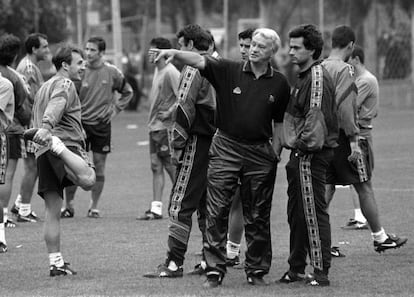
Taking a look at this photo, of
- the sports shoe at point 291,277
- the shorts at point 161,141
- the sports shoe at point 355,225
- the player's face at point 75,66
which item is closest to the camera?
the sports shoe at point 291,277

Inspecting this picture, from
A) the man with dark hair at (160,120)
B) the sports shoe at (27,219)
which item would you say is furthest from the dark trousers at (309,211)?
the sports shoe at (27,219)

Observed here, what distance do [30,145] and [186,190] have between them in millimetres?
4995

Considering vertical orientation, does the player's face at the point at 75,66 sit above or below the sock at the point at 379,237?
above

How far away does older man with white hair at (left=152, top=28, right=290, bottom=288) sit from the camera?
915cm

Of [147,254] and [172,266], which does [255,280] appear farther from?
[147,254]

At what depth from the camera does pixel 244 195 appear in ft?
30.6

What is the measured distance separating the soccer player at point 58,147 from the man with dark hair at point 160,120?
3778mm

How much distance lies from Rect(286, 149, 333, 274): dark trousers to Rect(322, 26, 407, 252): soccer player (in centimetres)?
92

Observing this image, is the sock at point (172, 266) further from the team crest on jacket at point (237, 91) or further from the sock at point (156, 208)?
the sock at point (156, 208)

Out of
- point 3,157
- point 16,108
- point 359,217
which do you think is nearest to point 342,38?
point 359,217

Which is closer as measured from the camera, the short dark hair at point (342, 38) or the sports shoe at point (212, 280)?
the sports shoe at point (212, 280)

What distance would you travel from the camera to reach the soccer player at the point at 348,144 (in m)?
10.2

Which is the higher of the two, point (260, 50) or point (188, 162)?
point (260, 50)

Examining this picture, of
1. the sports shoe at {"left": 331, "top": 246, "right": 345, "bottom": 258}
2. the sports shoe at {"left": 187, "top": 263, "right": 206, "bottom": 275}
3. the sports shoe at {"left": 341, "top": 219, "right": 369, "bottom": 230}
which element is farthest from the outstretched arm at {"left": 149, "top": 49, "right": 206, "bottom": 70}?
the sports shoe at {"left": 341, "top": 219, "right": 369, "bottom": 230}
